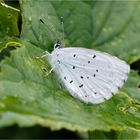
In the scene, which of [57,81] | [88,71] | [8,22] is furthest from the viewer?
[8,22]

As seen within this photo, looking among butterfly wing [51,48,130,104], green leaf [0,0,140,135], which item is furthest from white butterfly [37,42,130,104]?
green leaf [0,0,140,135]

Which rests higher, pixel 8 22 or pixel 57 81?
pixel 8 22

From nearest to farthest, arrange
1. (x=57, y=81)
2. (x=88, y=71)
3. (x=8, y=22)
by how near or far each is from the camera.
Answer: (x=57, y=81) < (x=88, y=71) < (x=8, y=22)

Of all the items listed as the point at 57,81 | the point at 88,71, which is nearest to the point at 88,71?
the point at 88,71

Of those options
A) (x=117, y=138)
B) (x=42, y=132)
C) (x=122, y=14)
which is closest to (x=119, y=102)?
(x=117, y=138)

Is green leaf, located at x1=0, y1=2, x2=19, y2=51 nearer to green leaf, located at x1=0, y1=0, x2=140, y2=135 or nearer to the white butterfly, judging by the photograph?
green leaf, located at x1=0, y1=0, x2=140, y2=135

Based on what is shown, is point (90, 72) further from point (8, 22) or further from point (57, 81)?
point (8, 22)

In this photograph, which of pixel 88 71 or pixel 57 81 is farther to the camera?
pixel 88 71

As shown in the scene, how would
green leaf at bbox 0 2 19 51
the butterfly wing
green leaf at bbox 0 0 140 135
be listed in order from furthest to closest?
1. green leaf at bbox 0 2 19 51
2. the butterfly wing
3. green leaf at bbox 0 0 140 135
